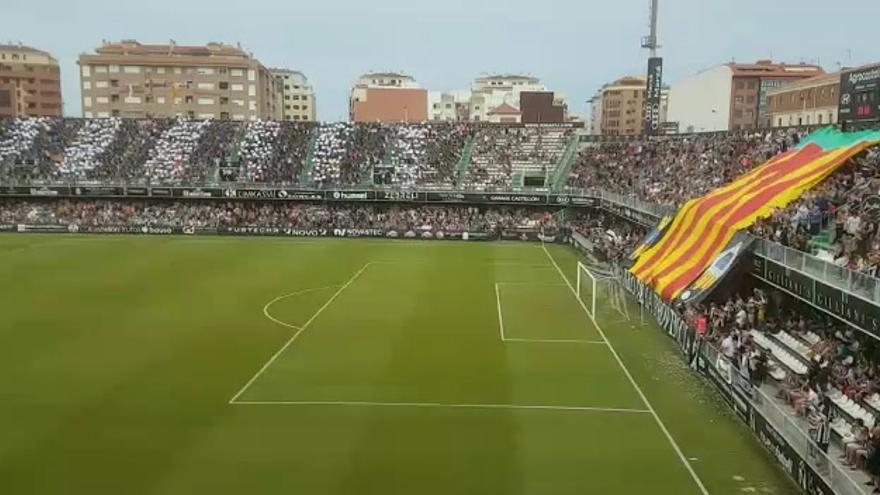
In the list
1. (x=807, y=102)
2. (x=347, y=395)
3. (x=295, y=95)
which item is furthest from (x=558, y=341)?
(x=295, y=95)

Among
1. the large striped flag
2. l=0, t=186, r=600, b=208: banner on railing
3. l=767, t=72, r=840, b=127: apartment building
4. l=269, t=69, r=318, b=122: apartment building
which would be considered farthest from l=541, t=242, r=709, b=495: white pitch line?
l=269, t=69, r=318, b=122: apartment building

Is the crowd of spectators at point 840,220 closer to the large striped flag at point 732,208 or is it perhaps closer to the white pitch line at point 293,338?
the large striped flag at point 732,208

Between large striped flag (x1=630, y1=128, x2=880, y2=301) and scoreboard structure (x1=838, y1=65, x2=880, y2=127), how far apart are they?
687 millimetres

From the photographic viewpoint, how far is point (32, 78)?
396 ft

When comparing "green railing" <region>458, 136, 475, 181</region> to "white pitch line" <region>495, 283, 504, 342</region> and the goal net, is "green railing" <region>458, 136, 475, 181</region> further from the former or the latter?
"white pitch line" <region>495, 283, 504, 342</region>

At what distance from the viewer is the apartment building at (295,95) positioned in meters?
155

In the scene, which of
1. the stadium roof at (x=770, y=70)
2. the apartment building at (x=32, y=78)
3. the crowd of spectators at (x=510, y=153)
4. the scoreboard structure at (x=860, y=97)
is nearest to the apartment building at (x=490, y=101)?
the stadium roof at (x=770, y=70)

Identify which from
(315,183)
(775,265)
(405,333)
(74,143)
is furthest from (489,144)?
(775,265)

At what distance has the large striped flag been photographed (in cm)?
2395

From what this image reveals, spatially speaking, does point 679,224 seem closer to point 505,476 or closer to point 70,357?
point 505,476

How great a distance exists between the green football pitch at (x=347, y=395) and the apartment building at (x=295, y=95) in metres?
125

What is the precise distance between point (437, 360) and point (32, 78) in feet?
399

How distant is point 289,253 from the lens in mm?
45750

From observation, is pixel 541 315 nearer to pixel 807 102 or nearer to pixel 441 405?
pixel 441 405
